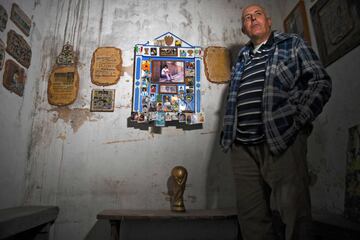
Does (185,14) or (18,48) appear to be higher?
(185,14)

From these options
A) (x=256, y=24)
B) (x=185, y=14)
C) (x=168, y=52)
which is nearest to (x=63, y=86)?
(x=168, y=52)

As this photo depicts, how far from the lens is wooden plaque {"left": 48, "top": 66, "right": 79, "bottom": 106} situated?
1.80 m

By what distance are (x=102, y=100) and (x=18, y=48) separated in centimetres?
60

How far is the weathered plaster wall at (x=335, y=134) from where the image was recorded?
1281mm

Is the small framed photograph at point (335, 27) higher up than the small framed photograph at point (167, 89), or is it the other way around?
the small framed photograph at point (335, 27)

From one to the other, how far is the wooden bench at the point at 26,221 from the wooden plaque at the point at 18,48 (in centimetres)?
92

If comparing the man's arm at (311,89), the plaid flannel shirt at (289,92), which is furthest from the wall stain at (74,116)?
the man's arm at (311,89)

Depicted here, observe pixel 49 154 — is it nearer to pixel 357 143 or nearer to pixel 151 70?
pixel 151 70

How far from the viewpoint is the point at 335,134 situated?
4.61 feet

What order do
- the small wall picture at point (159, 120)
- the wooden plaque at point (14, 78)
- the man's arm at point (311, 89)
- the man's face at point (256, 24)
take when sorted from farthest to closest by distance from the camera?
1. the small wall picture at point (159, 120)
2. the wooden plaque at point (14, 78)
3. the man's face at point (256, 24)
4. the man's arm at point (311, 89)

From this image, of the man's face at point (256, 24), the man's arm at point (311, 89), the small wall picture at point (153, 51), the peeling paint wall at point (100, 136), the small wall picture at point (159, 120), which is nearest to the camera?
the man's arm at point (311, 89)

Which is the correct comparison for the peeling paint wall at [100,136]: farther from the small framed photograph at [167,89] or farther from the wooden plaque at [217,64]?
the small framed photograph at [167,89]

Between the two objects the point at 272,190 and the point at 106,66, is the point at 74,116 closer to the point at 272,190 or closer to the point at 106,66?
the point at 106,66

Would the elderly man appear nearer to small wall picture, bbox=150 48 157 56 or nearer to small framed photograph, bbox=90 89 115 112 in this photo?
small wall picture, bbox=150 48 157 56
